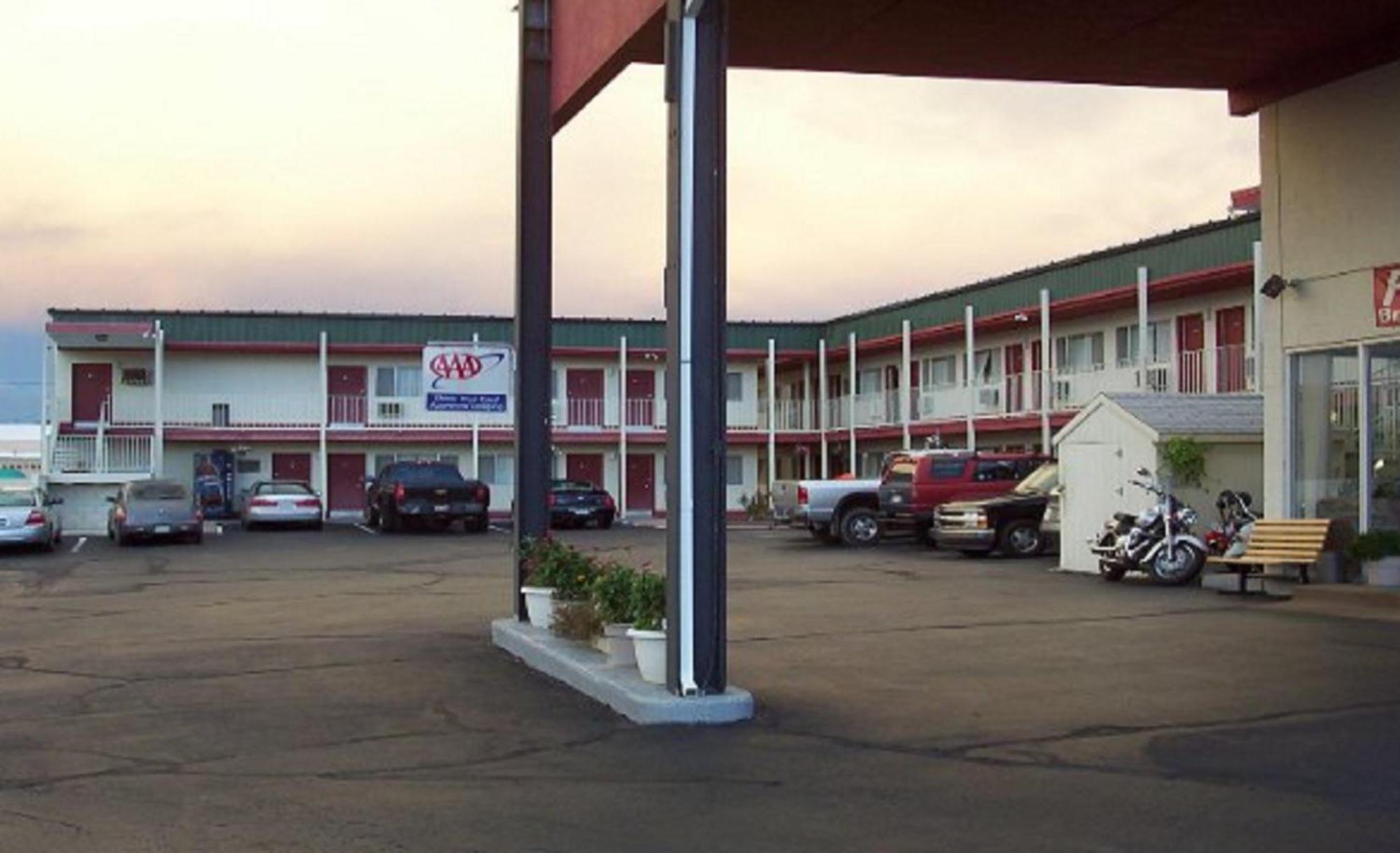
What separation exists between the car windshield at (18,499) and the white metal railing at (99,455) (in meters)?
9.70

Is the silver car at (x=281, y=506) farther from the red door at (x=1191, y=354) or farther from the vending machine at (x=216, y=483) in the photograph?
the red door at (x=1191, y=354)

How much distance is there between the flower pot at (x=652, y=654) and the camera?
1063 centimetres

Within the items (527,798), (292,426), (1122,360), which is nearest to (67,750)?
(527,798)

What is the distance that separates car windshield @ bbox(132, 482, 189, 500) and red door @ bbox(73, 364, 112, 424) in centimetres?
1460

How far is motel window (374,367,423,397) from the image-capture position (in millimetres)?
51219

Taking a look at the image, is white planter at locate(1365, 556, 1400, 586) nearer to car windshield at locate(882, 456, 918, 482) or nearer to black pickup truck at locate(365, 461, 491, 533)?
car windshield at locate(882, 456, 918, 482)

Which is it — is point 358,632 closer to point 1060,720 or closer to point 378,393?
point 1060,720

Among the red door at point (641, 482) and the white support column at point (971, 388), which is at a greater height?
the white support column at point (971, 388)

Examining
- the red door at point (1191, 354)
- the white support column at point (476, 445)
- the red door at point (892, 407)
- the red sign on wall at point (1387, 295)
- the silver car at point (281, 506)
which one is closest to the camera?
the red sign on wall at point (1387, 295)

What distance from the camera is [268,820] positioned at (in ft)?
24.2

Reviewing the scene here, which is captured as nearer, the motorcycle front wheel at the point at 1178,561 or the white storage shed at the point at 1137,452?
the motorcycle front wheel at the point at 1178,561

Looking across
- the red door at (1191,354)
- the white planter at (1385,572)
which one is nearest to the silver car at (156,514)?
the red door at (1191,354)

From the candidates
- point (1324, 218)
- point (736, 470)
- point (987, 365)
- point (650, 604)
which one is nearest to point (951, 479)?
point (1324, 218)

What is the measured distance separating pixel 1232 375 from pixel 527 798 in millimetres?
27110
